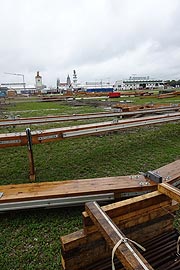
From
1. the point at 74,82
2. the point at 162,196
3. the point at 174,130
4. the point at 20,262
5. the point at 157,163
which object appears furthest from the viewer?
the point at 74,82

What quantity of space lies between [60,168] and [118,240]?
297 cm

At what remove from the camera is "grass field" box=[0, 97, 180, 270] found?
2252 millimetres

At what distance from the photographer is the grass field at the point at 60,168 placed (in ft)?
7.39

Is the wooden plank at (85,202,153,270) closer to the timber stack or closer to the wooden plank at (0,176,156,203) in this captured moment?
the timber stack

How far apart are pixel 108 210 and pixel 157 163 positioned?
9.04 ft

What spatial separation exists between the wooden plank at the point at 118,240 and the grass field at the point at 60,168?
2.46 feet

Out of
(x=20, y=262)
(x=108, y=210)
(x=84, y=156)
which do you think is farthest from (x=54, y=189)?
(x=84, y=156)

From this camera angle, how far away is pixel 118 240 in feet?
4.62

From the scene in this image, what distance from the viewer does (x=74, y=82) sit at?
98.2 m

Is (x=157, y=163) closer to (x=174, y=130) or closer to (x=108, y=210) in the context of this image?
(x=108, y=210)

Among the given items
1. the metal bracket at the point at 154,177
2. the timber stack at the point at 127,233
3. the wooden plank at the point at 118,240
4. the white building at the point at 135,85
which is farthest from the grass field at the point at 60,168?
the white building at the point at 135,85

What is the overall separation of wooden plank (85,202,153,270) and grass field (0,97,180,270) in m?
0.75

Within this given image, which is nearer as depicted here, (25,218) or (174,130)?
(25,218)

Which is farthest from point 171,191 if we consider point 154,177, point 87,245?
point 87,245
